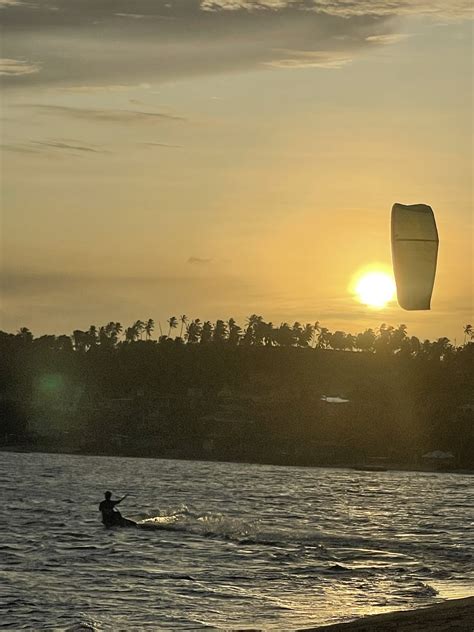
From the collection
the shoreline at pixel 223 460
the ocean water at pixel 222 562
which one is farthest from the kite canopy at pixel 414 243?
the shoreline at pixel 223 460

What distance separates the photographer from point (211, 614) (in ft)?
84.8

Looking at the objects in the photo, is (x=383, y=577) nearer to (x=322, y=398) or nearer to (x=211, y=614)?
(x=211, y=614)

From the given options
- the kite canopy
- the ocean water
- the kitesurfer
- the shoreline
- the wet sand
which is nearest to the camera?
the kite canopy

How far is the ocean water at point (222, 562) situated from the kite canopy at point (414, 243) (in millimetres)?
9529

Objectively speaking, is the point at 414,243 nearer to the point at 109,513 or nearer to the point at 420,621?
the point at 420,621

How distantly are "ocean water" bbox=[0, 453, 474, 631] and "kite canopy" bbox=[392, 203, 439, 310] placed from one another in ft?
31.3

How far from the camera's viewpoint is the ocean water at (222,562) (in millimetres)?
26141

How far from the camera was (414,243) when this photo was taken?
662 inches

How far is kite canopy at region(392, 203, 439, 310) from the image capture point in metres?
16.8


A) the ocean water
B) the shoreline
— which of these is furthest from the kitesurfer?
the shoreline

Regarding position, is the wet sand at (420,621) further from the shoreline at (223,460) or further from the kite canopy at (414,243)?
the shoreline at (223,460)

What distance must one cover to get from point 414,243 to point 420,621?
837cm

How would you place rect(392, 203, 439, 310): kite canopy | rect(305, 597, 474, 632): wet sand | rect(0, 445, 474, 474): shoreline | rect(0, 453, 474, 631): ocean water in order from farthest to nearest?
1. rect(0, 445, 474, 474): shoreline
2. rect(0, 453, 474, 631): ocean water
3. rect(305, 597, 474, 632): wet sand
4. rect(392, 203, 439, 310): kite canopy

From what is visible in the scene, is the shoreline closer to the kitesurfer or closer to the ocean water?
the ocean water
